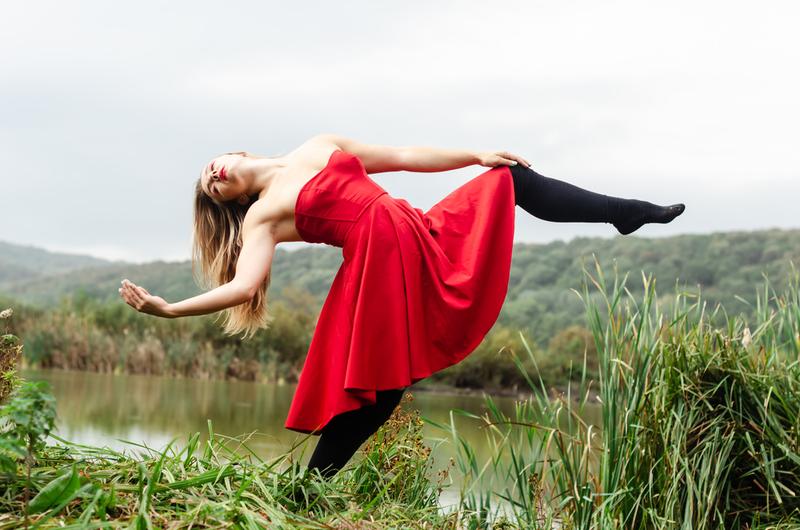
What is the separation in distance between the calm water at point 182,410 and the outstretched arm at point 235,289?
6.43 feet

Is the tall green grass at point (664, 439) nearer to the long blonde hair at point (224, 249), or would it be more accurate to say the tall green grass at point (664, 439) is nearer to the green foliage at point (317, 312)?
the green foliage at point (317, 312)

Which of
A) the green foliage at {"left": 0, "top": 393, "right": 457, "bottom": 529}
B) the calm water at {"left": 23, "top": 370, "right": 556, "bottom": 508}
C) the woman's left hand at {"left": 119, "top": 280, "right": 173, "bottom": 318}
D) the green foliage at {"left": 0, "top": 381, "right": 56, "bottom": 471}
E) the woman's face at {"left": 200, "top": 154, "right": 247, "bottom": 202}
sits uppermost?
the woman's face at {"left": 200, "top": 154, "right": 247, "bottom": 202}

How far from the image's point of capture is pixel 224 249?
3018 mm

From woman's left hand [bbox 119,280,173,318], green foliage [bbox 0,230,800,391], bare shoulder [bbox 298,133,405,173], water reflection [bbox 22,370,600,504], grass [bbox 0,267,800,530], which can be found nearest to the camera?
woman's left hand [bbox 119,280,173,318]

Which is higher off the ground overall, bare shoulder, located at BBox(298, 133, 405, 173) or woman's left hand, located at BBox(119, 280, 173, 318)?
bare shoulder, located at BBox(298, 133, 405, 173)

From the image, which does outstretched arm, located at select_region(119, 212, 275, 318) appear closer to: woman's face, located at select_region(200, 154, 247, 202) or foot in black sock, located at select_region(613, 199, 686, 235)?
woman's face, located at select_region(200, 154, 247, 202)

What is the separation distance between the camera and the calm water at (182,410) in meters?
5.95

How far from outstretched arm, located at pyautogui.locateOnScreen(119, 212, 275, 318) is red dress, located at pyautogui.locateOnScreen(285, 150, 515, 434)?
136 millimetres

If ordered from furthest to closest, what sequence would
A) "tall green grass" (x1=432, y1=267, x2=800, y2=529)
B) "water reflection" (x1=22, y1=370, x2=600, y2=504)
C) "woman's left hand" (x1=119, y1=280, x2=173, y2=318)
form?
1. "water reflection" (x1=22, y1=370, x2=600, y2=504)
2. "tall green grass" (x1=432, y1=267, x2=800, y2=529)
3. "woman's left hand" (x1=119, y1=280, x2=173, y2=318)

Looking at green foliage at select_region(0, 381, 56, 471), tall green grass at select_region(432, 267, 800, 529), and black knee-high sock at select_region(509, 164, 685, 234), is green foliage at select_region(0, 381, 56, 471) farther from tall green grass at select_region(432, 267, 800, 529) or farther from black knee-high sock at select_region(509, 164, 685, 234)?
black knee-high sock at select_region(509, 164, 685, 234)

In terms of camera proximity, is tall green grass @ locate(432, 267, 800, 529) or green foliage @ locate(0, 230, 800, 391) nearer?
tall green grass @ locate(432, 267, 800, 529)

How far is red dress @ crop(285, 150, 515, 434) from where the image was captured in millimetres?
2660

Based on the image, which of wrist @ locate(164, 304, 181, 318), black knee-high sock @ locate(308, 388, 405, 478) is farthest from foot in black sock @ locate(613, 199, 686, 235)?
wrist @ locate(164, 304, 181, 318)

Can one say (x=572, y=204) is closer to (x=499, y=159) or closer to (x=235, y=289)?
(x=499, y=159)
